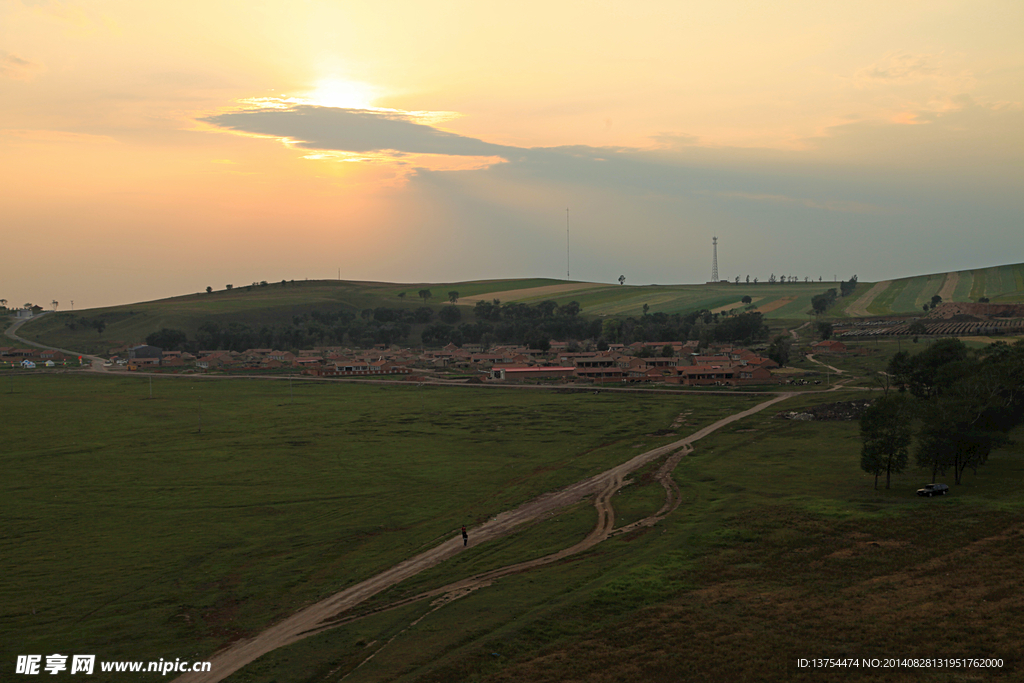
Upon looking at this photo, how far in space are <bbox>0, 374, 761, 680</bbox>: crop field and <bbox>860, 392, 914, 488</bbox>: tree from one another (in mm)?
23388

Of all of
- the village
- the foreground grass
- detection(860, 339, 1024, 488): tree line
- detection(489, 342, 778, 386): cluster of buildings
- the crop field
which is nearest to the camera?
the foreground grass

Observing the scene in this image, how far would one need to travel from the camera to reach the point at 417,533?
48.9m

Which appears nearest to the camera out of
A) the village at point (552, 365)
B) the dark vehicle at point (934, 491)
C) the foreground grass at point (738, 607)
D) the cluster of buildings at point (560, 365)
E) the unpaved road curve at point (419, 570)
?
the foreground grass at point (738, 607)

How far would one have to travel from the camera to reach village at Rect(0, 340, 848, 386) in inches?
5231

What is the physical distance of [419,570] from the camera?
41.7 meters

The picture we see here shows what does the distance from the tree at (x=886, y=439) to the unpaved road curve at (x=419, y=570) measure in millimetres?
19861

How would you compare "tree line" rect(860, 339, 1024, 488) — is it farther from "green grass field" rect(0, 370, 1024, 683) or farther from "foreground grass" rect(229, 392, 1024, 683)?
"foreground grass" rect(229, 392, 1024, 683)

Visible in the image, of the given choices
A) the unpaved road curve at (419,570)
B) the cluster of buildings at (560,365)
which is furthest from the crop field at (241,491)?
the cluster of buildings at (560,365)

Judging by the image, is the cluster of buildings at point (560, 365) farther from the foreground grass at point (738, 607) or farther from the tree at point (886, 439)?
the foreground grass at point (738, 607)

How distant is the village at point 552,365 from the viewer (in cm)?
13288

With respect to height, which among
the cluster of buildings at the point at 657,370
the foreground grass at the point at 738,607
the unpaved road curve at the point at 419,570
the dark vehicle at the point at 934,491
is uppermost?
the cluster of buildings at the point at 657,370

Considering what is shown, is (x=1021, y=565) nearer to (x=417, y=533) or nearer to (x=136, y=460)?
(x=417, y=533)

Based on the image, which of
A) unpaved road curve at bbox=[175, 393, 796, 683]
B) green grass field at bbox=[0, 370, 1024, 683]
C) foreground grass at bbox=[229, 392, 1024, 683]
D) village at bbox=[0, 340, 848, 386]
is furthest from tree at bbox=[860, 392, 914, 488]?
village at bbox=[0, 340, 848, 386]

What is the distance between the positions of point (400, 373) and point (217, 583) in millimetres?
124560
